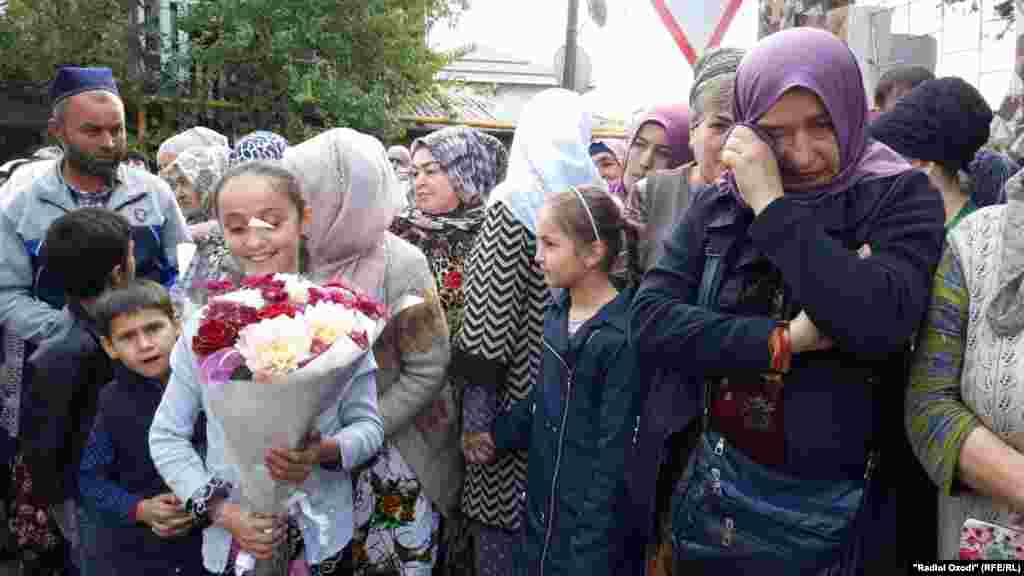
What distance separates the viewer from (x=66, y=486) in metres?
3.59

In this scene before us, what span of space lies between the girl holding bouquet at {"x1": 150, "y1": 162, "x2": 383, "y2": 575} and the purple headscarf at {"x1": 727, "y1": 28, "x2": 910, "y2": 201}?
1.34m

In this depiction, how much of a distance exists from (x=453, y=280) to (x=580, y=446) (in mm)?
1466

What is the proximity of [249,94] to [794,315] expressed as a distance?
48.5 feet

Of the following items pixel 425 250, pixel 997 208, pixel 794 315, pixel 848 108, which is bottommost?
pixel 425 250

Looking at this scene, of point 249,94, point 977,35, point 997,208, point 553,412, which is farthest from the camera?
point 249,94

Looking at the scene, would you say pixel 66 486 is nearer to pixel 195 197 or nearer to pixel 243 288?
pixel 243 288

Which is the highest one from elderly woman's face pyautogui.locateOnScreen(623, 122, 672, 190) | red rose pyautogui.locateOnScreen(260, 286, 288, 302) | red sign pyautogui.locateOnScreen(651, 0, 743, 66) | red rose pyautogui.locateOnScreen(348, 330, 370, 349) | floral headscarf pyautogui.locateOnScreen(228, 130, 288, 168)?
red sign pyautogui.locateOnScreen(651, 0, 743, 66)

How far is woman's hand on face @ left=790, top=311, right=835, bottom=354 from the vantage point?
2.23 meters

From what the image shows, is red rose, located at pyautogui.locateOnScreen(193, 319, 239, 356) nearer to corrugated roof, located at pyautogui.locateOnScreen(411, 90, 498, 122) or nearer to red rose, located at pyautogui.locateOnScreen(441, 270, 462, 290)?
red rose, located at pyautogui.locateOnScreen(441, 270, 462, 290)

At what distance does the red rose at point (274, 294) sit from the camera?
2.64 meters

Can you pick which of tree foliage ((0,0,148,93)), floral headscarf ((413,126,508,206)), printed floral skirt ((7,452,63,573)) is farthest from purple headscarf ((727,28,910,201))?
tree foliage ((0,0,148,93))

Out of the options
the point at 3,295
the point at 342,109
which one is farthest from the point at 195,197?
the point at 342,109

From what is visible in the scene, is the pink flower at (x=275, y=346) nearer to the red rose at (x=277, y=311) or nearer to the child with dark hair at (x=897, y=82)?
the red rose at (x=277, y=311)

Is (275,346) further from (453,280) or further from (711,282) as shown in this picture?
(453,280)
